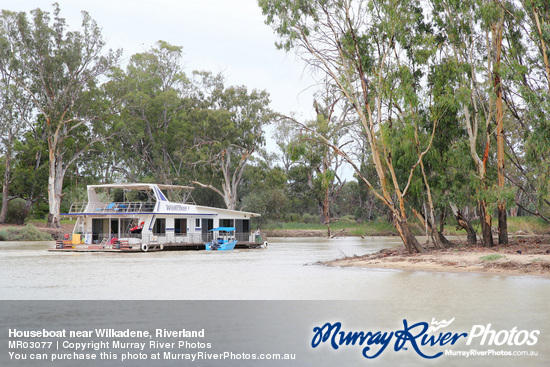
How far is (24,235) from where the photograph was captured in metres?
44.1

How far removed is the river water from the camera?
10234 millimetres

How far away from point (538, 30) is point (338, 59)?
732 cm

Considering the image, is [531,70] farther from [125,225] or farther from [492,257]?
[125,225]

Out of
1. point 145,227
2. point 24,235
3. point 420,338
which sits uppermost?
point 145,227

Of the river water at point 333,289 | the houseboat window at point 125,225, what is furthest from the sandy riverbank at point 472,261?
the houseboat window at point 125,225

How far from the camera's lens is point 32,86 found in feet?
166

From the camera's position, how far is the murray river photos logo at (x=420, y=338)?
8.11 meters

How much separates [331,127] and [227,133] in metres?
13.3

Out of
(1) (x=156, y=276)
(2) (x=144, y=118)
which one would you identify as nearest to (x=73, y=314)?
(1) (x=156, y=276)

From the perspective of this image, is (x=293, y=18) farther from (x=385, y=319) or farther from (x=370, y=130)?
(x=385, y=319)

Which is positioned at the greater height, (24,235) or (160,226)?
(160,226)

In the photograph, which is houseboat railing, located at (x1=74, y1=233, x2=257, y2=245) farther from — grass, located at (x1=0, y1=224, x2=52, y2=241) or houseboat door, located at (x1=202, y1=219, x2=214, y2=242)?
grass, located at (x1=0, y1=224, x2=52, y2=241)

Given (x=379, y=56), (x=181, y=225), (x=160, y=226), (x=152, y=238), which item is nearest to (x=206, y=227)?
(x=181, y=225)

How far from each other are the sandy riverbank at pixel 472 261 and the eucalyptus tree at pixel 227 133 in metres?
31.0
